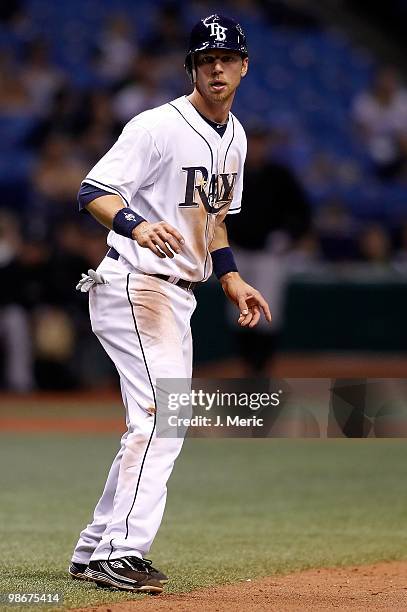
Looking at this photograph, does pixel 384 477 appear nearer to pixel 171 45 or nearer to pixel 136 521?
pixel 136 521

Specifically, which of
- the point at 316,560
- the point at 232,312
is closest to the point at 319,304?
the point at 232,312

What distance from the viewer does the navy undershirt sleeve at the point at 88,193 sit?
4312mm

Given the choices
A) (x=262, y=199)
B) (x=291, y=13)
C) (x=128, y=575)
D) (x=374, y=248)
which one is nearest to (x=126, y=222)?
(x=128, y=575)

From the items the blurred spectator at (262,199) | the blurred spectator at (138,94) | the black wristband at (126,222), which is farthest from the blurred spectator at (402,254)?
the black wristband at (126,222)

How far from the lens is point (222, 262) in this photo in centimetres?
479

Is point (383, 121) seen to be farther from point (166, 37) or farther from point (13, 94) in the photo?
point (13, 94)

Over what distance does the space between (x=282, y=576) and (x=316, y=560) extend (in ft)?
1.41

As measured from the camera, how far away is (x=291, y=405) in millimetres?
4391

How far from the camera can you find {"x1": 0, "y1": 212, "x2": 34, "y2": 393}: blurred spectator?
40.7 ft

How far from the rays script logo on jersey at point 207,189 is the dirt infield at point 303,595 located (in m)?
1.40

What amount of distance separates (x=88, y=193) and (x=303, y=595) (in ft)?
5.32

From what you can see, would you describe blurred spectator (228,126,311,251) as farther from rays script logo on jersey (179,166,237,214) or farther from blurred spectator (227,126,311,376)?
rays script logo on jersey (179,166,237,214)

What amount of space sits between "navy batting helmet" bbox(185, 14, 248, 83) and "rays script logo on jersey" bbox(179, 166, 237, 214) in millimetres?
422

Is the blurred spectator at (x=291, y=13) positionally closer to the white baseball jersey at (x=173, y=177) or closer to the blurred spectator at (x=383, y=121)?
the blurred spectator at (x=383, y=121)
